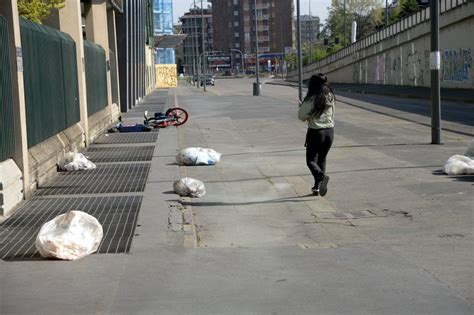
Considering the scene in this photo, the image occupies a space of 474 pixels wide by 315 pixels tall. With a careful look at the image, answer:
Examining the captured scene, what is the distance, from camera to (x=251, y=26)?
620ft

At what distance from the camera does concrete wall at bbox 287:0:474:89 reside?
43.1 m

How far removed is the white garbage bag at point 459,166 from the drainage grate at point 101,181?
4.97m

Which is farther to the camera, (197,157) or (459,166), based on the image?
(197,157)

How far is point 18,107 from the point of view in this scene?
34.3 feet

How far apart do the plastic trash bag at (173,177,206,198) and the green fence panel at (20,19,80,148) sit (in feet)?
8.38

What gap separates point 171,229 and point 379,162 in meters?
6.77

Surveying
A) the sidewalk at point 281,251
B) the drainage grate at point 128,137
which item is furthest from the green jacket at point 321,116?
the drainage grate at point 128,137

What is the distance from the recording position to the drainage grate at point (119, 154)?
1570 cm

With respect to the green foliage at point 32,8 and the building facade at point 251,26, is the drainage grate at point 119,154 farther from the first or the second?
the building facade at point 251,26

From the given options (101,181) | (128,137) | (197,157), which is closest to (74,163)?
(101,181)

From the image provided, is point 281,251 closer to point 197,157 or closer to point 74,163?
point 197,157

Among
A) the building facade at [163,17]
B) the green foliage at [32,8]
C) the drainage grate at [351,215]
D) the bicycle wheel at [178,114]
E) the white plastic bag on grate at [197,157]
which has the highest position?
the building facade at [163,17]

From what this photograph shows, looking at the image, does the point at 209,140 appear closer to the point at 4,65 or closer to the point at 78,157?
the point at 78,157

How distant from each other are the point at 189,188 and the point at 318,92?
235 centimetres
